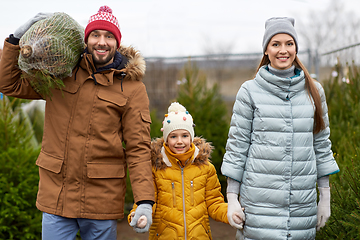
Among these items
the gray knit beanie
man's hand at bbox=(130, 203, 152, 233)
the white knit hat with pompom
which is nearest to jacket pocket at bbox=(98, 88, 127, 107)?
the white knit hat with pompom

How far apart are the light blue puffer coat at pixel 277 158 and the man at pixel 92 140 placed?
2.20ft

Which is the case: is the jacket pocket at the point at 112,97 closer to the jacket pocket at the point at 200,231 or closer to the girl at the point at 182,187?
the girl at the point at 182,187

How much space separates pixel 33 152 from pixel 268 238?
277cm

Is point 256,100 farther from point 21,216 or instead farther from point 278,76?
point 21,216

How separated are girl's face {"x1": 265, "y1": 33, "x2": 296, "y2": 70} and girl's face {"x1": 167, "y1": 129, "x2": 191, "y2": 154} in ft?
A: 3.11

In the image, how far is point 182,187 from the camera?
2846 mm

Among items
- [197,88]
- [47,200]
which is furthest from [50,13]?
[197,88]

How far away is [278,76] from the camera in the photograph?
2.46 meters

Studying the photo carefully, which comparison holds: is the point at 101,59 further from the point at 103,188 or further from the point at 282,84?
the point at 282,84

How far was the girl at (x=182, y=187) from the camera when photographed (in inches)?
110

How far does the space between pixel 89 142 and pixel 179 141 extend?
773 mm

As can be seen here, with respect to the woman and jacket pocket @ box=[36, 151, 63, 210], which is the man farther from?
the woman

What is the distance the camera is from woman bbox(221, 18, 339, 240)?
2303mm

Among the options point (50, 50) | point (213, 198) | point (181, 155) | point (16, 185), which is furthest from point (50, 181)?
point (16, 185)
